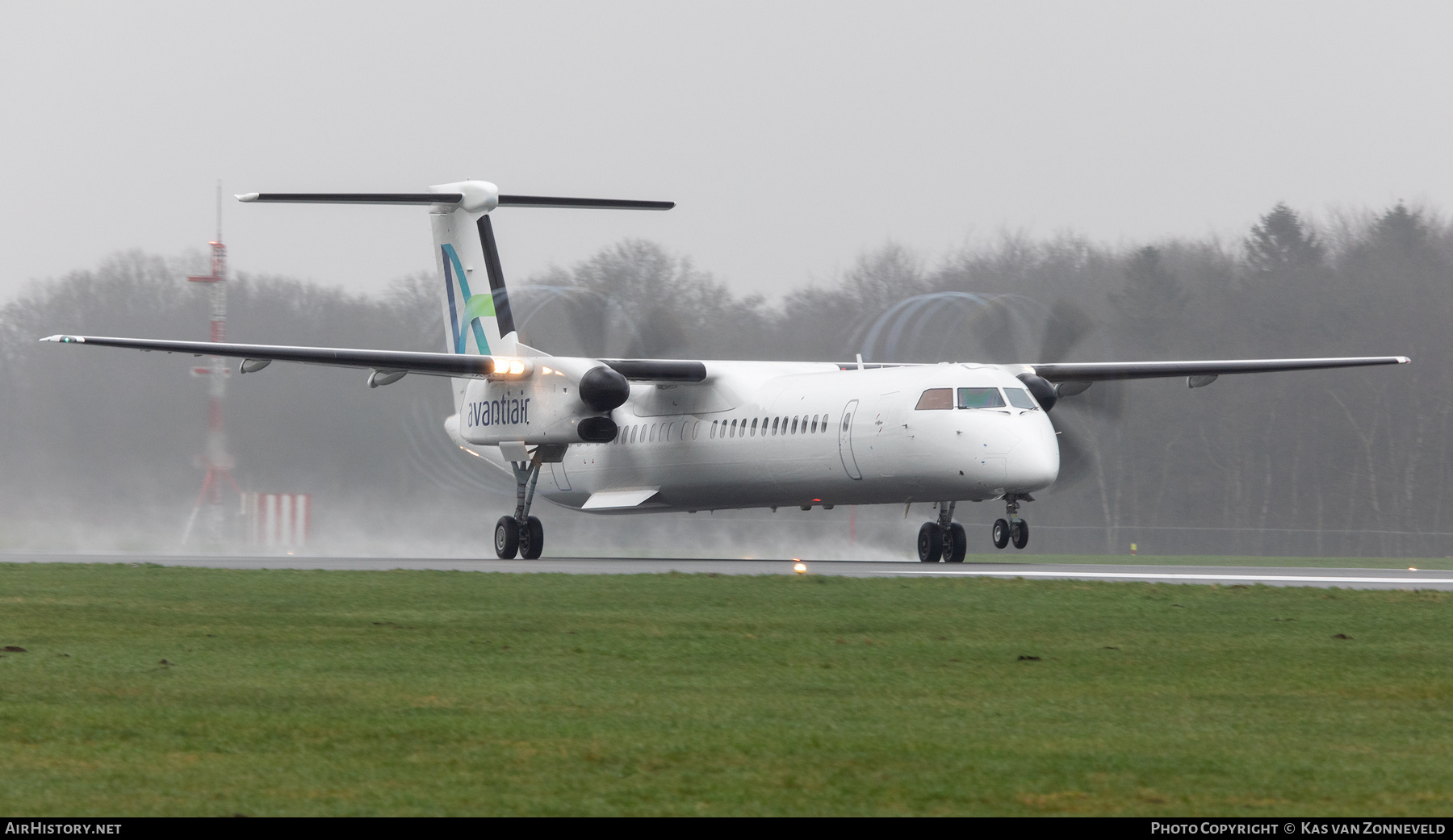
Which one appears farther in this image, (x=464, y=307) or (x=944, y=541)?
(x=464, y=307)

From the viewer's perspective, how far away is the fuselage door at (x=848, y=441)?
24.2 m

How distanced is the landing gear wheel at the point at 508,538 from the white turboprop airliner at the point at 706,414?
4cm

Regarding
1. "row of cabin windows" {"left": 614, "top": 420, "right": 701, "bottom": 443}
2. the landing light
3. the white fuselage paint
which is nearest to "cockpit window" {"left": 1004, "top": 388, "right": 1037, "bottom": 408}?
the white fuselage paint

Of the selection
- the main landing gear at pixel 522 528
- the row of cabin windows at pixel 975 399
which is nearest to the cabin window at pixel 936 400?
the row of cabin windows at pixel 975 399

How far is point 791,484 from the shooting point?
84.6 ft

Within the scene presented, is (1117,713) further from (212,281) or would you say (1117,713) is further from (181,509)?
(212,281)

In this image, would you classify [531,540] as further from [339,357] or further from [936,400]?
[936,400]

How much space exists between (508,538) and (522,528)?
38cm

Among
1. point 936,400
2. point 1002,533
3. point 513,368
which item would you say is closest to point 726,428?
point 513,368

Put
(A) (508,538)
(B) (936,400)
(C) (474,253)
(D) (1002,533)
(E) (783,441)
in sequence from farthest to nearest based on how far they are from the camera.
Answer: (C) (474,253) → (A) (508,538) → (E) (783,441) → (B) (936,400) → (D) (1002,533)

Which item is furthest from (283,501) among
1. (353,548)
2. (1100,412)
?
(1100,412)

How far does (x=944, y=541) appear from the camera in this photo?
24.8m

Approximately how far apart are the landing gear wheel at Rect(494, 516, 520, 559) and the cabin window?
8399mm

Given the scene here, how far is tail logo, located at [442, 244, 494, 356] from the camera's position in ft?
96.5
